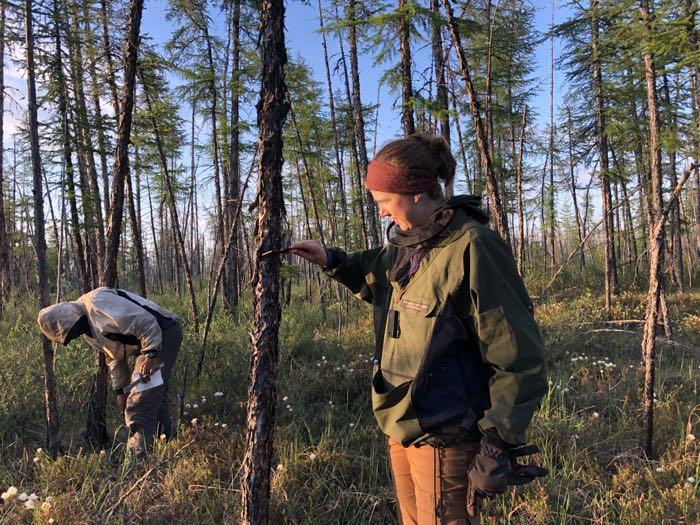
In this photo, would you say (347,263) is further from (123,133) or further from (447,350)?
(123,133)


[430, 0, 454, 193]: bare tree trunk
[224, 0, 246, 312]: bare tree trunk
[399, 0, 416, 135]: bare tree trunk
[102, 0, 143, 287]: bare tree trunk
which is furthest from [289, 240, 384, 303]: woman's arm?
[224, 0, 246, 312]: bare tree trunk

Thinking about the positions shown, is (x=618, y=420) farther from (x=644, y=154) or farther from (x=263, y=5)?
(x=644, y=154)

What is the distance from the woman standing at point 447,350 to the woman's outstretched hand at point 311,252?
0.43 meters

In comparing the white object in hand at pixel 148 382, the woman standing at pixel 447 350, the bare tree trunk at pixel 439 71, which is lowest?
the white object in hand at pixel 148 382

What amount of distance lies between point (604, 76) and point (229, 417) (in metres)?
11.5

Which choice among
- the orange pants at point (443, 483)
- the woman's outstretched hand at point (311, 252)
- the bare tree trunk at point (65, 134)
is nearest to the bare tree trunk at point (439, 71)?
the woman's outstretched hand at point (311, 252)

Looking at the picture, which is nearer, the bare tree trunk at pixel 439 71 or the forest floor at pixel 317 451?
the forest floor at pixel 317 451

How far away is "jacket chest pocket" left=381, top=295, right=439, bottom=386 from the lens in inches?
66.1

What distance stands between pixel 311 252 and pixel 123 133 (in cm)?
366

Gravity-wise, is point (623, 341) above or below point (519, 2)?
below

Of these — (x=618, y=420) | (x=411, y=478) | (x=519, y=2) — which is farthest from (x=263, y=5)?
(x=519, y=2)

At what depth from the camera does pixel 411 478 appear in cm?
195

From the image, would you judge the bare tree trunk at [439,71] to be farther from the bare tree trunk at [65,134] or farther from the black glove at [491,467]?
the bare tree trunk at [65,134]

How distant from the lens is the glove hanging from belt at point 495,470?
1484mm
